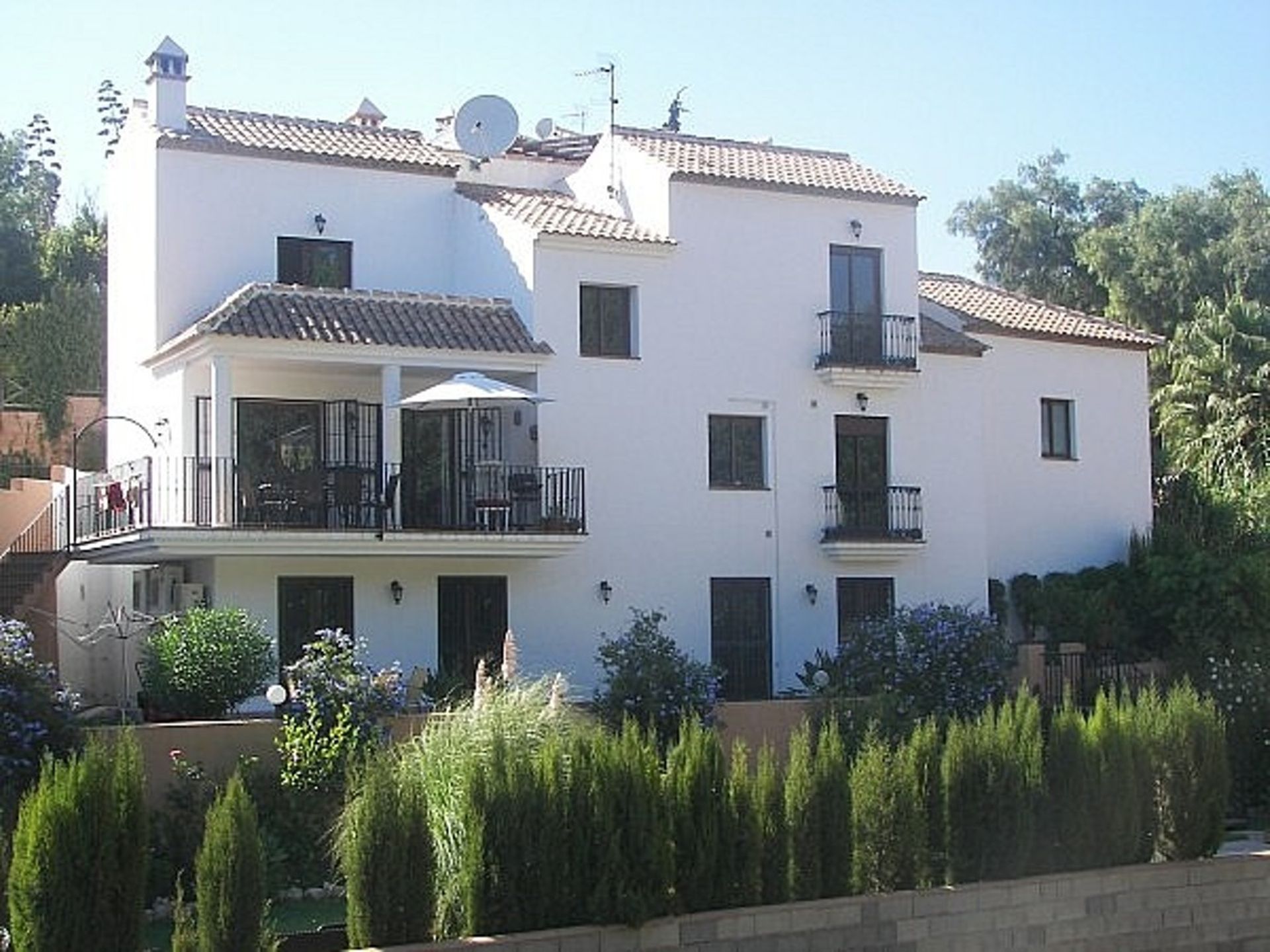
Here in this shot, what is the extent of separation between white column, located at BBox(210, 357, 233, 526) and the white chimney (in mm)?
4801

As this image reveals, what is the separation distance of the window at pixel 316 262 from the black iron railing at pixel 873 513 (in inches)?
324

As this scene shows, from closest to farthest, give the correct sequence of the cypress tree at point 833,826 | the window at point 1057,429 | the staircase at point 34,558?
1. the cypress tree at point 833,826
2. the staircase at point 34,558
3. the window at point 1057,429

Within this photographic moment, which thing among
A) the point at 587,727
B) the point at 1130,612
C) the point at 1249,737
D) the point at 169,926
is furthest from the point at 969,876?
the point at 1130,612

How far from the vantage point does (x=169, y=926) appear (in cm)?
1562

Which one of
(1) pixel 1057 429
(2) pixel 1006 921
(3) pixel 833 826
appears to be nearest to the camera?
(3) pixel 833 826

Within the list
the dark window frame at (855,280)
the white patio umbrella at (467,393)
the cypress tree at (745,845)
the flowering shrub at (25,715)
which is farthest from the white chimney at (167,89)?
the cypress tree at (745,845)

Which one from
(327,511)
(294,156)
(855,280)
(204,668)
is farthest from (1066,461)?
(204,668)

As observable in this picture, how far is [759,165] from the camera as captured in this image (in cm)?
2959

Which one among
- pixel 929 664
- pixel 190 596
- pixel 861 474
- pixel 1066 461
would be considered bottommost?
pixel 929 664

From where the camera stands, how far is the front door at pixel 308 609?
989 inches

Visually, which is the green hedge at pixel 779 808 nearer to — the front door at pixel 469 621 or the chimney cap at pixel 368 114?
the front door at pixel 469 621

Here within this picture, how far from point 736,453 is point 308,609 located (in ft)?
23.9

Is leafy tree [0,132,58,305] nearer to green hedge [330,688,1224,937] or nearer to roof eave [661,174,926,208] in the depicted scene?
roof eave [661,174,926,208]

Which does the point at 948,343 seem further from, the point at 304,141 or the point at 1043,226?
the point at 1043,226
